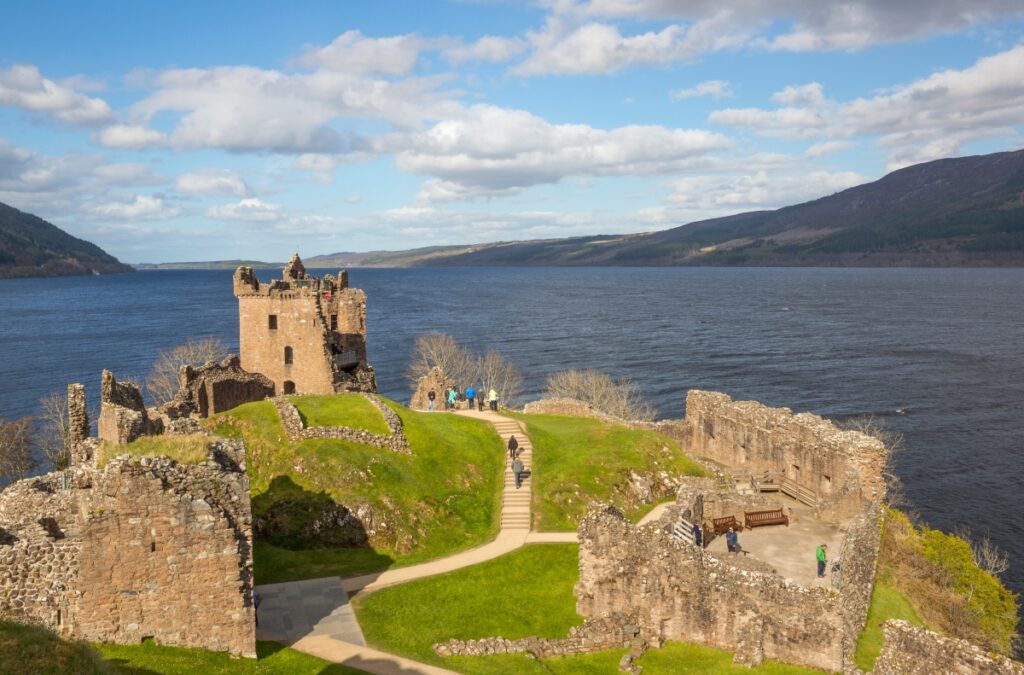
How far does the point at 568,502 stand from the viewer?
37.7m

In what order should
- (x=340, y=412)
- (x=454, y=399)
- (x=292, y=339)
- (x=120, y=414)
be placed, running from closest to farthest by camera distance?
1. (x=120, y=414)
2. (x=340, y=412)
3. (x=454, y=399)
4. (x=292, y=339)

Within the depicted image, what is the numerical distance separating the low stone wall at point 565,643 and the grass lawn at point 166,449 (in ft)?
32.7

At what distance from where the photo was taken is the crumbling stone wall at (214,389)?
4541cm

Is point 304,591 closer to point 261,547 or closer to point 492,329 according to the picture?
point 261,547

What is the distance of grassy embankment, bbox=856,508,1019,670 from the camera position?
31906mm

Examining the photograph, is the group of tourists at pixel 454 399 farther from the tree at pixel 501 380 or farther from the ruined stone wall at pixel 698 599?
the tree at pixel 501 380

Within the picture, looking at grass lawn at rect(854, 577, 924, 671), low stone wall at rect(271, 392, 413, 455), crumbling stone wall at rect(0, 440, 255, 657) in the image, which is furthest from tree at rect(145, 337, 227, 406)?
grass lawn at rect(854, 577, 924, 671)

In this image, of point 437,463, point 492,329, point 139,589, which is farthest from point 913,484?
point 492,329

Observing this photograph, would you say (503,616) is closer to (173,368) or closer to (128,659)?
(128,659)

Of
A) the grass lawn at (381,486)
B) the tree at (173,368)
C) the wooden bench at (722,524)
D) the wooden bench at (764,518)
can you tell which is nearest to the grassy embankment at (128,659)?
the grass lawn at (381,486)

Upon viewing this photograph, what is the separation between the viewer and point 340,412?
4031 centimetres

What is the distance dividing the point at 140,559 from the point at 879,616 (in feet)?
86.1

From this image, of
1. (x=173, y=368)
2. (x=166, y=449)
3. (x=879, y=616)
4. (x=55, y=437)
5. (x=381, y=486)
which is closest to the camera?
(x=166, y=449)

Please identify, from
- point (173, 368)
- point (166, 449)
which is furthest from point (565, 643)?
point (173, 368)
